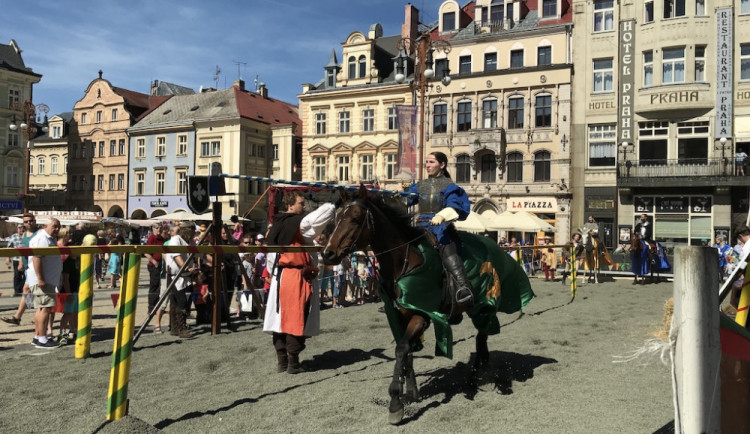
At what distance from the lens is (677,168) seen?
2883 cm

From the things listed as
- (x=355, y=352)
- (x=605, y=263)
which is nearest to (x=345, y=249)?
(x=355, y=352)

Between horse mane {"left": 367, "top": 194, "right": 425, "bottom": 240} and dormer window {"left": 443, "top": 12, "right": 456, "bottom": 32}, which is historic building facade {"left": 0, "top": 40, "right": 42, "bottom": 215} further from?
horse mane {"left": 367, "top": 194, "right": 425, "bottom": 240}

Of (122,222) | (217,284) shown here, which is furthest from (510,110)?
(217,284)

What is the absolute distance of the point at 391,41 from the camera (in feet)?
143

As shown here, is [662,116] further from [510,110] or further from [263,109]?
[263,109]

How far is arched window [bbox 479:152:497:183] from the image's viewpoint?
33875 millimetres

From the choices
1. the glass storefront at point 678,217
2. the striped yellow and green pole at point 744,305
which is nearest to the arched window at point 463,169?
the glass storefront at point 678,217

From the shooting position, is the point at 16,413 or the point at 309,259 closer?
the point at 16,413

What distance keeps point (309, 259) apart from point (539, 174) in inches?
1104

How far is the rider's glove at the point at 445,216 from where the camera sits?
5130mm

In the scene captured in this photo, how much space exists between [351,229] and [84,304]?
13.9ft

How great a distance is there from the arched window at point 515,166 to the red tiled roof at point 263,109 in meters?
20.6

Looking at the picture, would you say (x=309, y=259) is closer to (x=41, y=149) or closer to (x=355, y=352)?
(x=355, y=352)

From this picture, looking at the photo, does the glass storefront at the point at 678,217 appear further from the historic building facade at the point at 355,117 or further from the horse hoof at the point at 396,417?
the horse hoof at the point at 396,417
